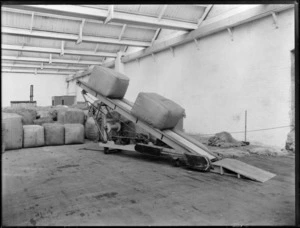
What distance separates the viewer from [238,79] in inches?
339

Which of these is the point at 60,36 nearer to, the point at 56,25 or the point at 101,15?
the point at 56,25

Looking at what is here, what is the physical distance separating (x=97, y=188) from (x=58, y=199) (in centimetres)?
64

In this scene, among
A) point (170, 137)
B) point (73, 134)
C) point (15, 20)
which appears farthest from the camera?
point (15, 20)

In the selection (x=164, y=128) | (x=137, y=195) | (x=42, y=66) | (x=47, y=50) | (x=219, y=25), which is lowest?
(x=137, y=195)

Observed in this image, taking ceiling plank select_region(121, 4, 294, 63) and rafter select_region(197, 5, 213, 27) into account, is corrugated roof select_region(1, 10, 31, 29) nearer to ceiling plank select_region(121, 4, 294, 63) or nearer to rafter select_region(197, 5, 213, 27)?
ceiling plank select_region(121, 4, 294, 63)

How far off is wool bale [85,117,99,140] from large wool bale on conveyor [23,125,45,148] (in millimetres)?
1844

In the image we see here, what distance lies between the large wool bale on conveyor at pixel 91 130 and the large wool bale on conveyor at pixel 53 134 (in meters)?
1.25

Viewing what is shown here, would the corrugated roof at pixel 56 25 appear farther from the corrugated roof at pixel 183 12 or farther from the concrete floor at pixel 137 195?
the concrete floor at pixel 137 195

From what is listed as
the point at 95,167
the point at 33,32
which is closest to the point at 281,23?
the point at 95,167

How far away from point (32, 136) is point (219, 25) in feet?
23.7

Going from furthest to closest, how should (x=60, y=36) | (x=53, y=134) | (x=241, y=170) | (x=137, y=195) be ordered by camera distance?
(x=60, y=36) < (x=53, y=134) < (x=241, y=170) < (x=137, y=195)

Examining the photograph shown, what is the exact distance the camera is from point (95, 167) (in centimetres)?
536

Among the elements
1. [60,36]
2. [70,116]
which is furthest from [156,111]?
[60,36]

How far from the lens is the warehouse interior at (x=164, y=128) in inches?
127
